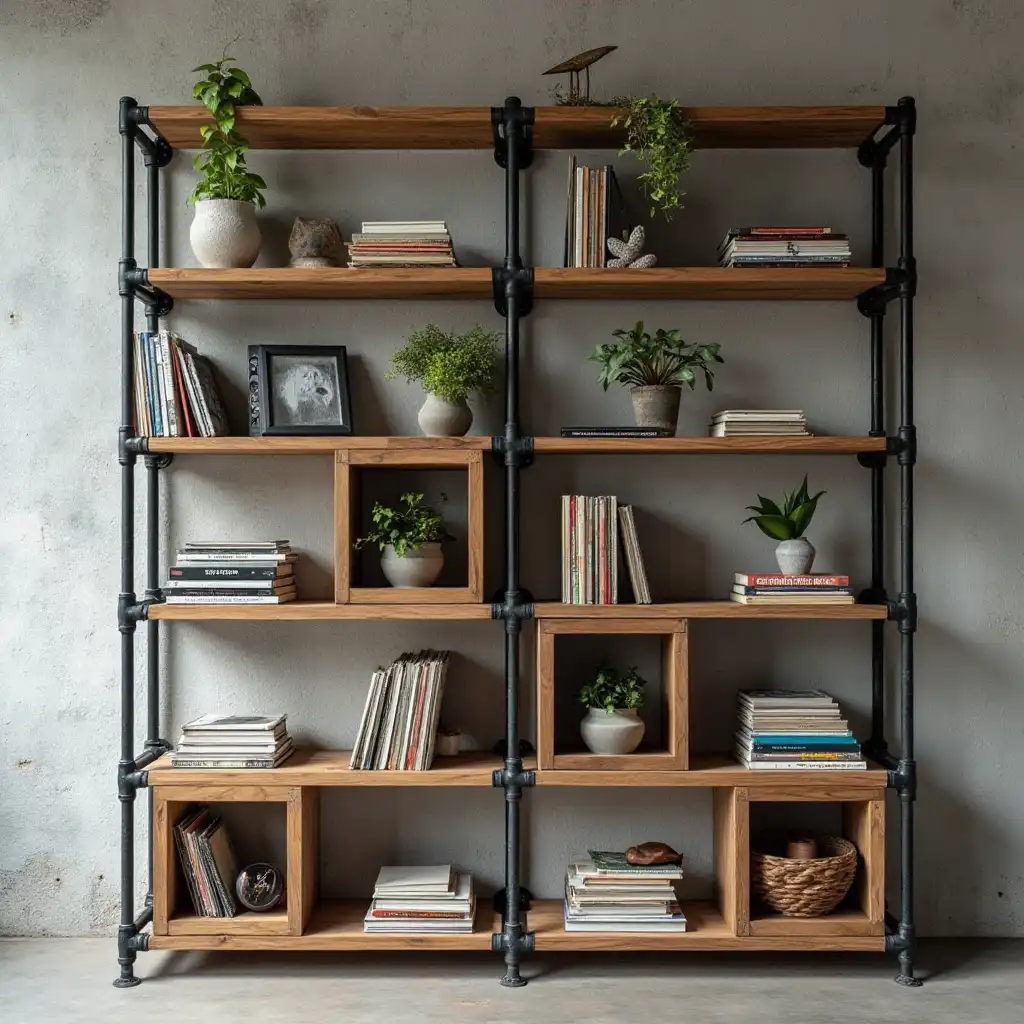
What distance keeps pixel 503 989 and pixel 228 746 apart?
97cm

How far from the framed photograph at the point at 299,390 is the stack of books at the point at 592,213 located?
74cm

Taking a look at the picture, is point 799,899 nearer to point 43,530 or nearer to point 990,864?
point 990,864

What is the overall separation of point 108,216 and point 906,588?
8.42ft

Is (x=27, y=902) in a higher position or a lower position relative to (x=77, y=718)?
lower

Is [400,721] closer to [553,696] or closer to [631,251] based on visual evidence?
[553,696]

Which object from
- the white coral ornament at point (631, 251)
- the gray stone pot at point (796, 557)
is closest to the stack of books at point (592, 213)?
the white coral ornament at point (631, 251)

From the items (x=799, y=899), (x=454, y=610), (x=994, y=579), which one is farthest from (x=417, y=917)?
(x=994, y=579)

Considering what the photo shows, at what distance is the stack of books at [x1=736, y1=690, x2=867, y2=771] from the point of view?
2.77 meters

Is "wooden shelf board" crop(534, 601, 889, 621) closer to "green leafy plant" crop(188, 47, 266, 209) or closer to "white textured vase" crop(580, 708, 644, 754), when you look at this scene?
"white textured vase" crop(580, 708, 644, 754)

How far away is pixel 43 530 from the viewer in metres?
3.11

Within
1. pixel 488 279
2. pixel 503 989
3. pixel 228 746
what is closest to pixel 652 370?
pixel 488 279

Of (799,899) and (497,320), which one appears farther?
(497,320)

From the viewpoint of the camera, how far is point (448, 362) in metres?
2.84

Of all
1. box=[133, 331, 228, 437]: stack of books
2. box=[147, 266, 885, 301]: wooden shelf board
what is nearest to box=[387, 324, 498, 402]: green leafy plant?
box=[147, 266, 885, 301]: wooden shelf board
